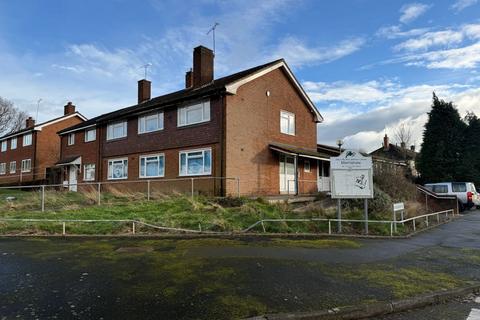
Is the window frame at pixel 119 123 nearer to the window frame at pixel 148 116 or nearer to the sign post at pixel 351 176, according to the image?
the window frame at pixel 148 116

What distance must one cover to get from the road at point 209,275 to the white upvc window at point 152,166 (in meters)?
11.3

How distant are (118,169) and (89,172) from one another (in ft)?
13.2

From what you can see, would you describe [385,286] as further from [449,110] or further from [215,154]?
[449,110]

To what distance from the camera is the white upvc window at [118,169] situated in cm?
2484

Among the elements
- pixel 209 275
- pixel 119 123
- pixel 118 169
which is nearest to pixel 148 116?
pixel 119 123

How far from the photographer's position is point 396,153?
53375 millimetres

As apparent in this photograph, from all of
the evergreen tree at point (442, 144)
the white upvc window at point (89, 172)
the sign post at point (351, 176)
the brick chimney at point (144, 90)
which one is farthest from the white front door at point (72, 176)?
the evergreen tree at point (442, 144)

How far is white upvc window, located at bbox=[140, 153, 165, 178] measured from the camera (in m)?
22.3

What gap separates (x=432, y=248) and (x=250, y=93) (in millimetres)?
13046

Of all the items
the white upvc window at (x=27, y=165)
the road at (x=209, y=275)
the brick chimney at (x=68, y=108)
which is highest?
the brick chimney at (x=68, y=108)

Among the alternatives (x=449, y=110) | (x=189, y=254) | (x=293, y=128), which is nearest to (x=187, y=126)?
(x=293, y=128)

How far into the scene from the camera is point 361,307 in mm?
5422

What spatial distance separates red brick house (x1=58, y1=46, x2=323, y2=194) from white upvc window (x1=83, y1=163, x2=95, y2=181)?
147 mm

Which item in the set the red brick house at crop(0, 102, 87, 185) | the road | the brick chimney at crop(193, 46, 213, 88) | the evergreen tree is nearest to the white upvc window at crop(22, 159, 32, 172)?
the red brick house at crop(0, 102, 87, 185)
